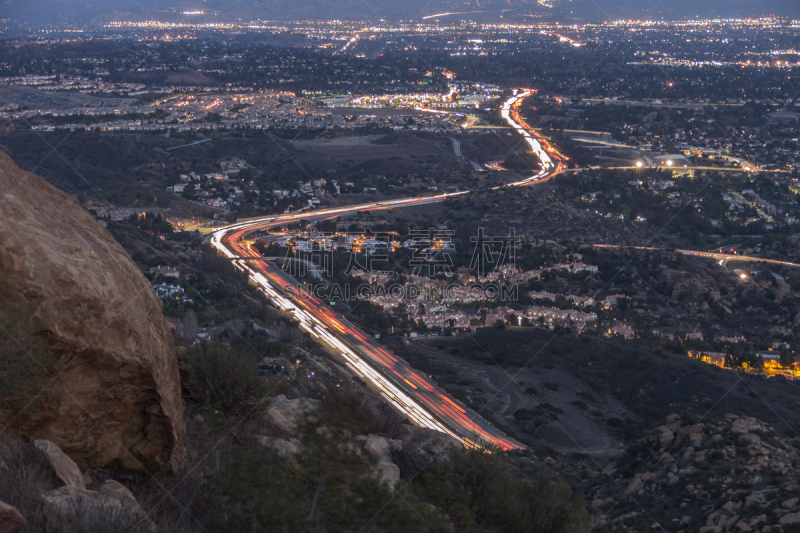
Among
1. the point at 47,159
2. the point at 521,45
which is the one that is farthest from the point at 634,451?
the point at 521,45

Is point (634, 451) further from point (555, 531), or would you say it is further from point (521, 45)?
point (521, 45)

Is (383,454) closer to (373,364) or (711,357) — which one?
(373,364)

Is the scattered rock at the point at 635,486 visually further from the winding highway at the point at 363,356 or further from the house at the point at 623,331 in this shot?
the house at the point at 623,331

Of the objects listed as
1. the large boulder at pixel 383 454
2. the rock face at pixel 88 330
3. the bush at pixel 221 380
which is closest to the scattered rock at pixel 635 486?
the large boulder at pixel 383 454

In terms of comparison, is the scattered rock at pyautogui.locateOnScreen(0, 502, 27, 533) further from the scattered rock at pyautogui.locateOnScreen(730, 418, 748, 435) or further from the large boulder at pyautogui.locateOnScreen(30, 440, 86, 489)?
the scattered rock at pyautogui.locateOnScreen(730, 418, 748, 435)

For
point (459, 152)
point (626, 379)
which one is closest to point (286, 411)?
point (626, 379)
